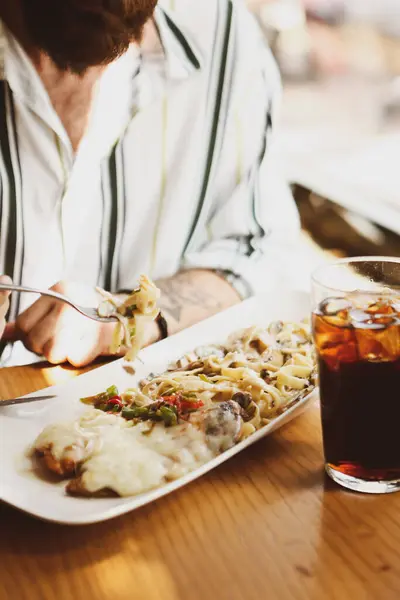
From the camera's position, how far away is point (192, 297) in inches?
68.6

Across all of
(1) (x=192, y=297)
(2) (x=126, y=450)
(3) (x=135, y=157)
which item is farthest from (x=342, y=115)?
(2) (x=126, y=450)

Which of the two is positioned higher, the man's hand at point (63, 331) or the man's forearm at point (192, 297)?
the man's hand at point (63, 331)

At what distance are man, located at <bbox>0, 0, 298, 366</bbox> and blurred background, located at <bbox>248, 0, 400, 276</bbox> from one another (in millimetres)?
586

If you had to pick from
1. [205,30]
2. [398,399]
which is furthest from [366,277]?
[205,30]

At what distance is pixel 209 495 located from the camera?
0.95 m

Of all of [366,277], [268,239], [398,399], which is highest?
[366,277]

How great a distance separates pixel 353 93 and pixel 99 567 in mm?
2575

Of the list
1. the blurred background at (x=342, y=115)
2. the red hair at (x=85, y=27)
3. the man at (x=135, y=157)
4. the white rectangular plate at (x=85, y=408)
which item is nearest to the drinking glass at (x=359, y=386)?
the white rectangular plate at (x=85, y=408)

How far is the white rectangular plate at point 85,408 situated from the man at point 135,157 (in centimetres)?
15

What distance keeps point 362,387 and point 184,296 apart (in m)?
0.85

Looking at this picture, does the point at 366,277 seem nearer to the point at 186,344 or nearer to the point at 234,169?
the point at 186,344

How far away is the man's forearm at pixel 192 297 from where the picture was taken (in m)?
1.66

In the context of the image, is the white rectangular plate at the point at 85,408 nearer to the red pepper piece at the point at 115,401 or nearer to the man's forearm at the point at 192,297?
the red pepper piece at the point at 115,401

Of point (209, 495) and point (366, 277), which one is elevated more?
point (366, 277)
